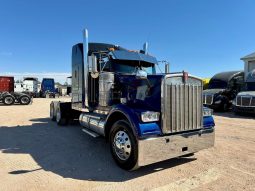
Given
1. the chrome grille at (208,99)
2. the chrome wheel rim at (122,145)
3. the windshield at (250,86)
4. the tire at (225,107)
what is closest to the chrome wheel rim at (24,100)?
the chrome grille at (208,99)

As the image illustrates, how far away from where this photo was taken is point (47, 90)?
4016cm

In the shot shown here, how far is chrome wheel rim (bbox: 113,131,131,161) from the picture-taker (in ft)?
16.1

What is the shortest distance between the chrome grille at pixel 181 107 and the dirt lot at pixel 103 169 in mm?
863

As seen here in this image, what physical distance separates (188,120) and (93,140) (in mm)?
3348

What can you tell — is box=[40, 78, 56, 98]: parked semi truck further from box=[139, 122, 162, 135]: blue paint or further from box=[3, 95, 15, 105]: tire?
box=[139, 122, 162, 135]: blue paint

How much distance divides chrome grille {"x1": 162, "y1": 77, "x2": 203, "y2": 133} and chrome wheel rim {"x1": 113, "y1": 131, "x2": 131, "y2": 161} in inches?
30.1

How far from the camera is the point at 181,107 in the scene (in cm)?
507

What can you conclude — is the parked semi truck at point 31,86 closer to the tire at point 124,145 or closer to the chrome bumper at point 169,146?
the tire at point 124,145

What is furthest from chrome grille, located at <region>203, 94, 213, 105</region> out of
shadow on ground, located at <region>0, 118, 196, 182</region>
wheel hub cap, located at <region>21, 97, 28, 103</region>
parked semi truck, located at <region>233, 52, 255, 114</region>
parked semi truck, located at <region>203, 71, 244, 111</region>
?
wheel hub cap, located at <region>21, 97, 28, 103</region>

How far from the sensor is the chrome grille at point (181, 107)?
4.88 m

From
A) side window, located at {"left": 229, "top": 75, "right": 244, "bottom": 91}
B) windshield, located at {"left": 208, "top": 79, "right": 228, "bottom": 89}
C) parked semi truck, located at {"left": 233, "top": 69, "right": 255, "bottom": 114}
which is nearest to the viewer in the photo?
parked semi truck, located at {"left": 233, "top": 69, "right": 255, "bottom": 114}

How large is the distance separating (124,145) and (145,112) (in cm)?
82

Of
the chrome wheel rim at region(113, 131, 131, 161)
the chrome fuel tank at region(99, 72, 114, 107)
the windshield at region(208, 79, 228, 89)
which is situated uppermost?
the windshield at region(208, 79, 228, 89)

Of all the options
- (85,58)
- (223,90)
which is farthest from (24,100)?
(85,58)
